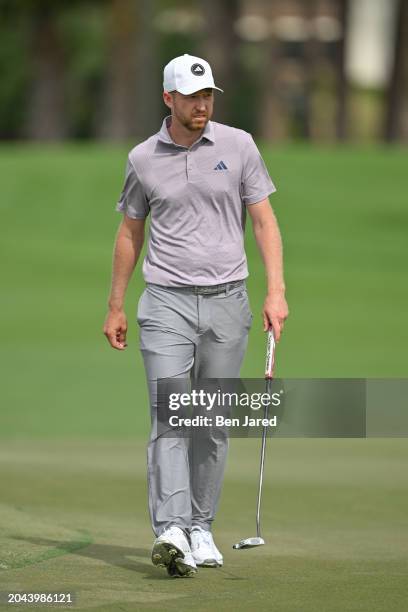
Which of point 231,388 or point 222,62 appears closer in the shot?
point 231,388

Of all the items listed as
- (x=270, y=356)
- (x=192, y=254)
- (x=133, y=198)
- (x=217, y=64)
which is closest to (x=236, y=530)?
(x=270, y=356)

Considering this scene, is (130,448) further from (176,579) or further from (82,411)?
(176,579)

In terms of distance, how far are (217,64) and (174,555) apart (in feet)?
111

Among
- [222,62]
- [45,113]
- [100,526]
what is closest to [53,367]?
[100,526]

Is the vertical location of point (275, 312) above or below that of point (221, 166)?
below

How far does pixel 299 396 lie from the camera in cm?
787

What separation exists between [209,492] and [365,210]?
2643cm

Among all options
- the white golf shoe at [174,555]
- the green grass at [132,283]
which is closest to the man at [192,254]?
the white golf shoe at [174,555]

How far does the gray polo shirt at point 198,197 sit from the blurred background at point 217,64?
105 feet

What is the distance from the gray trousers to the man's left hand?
15cm

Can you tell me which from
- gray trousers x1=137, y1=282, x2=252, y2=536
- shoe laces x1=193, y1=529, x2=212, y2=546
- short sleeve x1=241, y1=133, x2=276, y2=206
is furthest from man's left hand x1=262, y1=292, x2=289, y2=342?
shoe laces x1=193, y1=529, x2=212, y2=546

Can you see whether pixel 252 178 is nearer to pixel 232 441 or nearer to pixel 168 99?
pixel 168 99

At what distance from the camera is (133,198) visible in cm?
802

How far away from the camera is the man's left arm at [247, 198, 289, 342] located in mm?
7863
